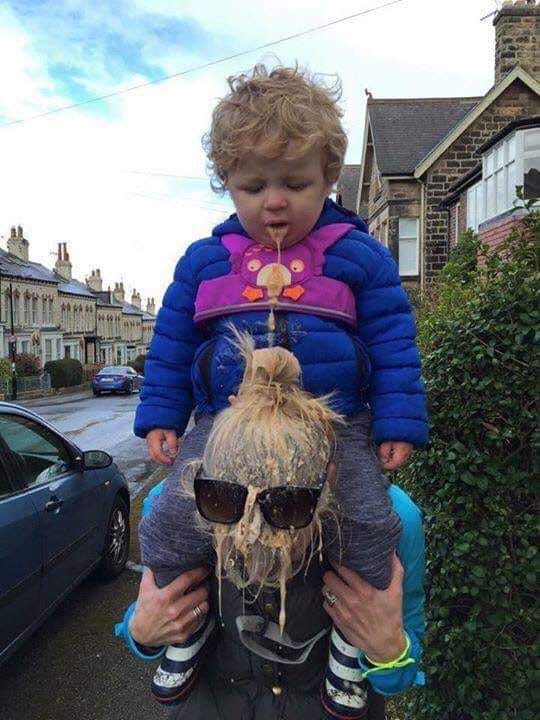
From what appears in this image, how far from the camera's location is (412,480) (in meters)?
2.95

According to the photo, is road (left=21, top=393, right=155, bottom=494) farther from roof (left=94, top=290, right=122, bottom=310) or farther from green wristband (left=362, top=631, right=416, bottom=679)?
roof (left=94, top=290, right=122, bottom=310)

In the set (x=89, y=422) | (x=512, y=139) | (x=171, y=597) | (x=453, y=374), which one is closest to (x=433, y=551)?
(x=453, y=374)

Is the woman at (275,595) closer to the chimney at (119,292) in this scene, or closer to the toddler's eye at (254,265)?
the toddler's eye at (254,265)

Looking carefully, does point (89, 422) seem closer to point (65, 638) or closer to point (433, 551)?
point (65, 638)

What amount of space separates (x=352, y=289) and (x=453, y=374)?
107cm

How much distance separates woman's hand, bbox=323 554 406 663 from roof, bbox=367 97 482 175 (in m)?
22.2

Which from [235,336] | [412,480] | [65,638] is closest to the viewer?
[235,336]

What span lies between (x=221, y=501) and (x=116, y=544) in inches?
189

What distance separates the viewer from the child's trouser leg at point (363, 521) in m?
1.48

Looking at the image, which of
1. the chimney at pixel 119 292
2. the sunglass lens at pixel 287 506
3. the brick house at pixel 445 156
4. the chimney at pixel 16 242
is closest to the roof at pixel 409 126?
the brick house at pixel 445 156

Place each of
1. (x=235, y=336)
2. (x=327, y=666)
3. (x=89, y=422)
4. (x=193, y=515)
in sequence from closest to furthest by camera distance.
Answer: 1. (x=193, y=515)
2. (x=235, y=336)
3. (x=327, y=666)
4. (x=89, y=422)

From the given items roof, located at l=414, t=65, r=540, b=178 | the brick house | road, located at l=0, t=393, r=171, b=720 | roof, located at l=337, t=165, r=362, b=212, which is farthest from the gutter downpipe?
road, located at l=0, t=393, r=171, b=720

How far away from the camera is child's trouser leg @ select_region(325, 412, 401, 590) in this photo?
1.48 meters

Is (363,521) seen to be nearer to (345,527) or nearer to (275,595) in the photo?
(345,527)
